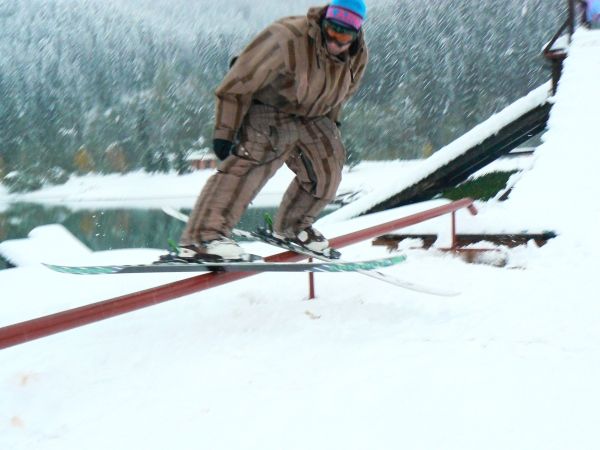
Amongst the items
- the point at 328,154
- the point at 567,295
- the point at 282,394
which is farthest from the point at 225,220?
the point at 567,295

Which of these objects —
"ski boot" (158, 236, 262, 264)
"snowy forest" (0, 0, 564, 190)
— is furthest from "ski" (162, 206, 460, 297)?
"snowy forest" (0, 0, 564, 190)

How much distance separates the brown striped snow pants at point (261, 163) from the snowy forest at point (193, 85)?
61.9 metres

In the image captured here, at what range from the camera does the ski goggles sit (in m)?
2.60

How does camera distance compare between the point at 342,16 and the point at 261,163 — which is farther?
the point at 261,163

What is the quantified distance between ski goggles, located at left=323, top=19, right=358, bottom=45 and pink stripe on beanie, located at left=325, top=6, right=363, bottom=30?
0.02 m

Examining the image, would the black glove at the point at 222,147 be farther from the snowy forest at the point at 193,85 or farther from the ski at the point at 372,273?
the snowy forest at the point at 193,85

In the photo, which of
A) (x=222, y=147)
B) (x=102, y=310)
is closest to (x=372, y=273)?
(x=222, y=147)

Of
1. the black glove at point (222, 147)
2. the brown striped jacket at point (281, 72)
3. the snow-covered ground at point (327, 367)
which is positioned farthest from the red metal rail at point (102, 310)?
the brown striped jacket at point (281, 72)

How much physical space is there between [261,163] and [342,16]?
2.66 ft

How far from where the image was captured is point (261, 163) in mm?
2787

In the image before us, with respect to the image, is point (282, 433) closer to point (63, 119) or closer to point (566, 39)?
point (566, 39)

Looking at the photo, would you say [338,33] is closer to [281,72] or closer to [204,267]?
[281,72]

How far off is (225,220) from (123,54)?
120442 mm

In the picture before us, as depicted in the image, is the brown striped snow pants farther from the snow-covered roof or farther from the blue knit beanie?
the snow-covered roof
